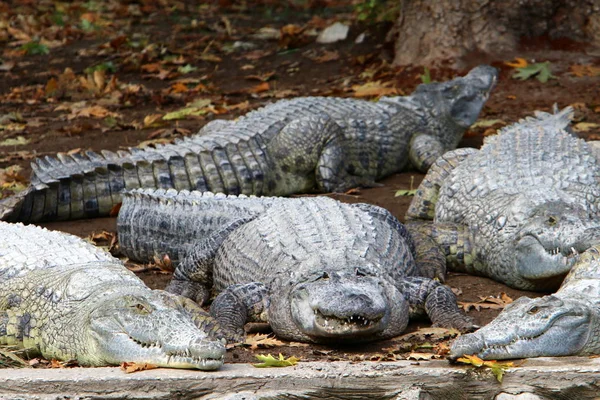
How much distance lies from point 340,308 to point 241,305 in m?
0.85

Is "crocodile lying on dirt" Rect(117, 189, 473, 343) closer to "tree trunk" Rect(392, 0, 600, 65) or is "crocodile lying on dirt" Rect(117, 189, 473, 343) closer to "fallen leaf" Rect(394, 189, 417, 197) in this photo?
"fallen leaf" Rect(394, 189, 417, 197)

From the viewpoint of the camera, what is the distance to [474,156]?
7.76 m

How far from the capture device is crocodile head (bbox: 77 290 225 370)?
4.44 metres

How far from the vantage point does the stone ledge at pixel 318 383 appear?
14.2ft

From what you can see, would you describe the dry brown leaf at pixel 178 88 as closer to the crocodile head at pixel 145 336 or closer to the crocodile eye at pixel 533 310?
the crocodile head at pixel 145 336

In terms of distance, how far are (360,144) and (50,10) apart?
9.96 m

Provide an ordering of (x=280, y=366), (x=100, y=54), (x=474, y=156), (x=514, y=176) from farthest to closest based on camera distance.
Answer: (x=100, y=54), (x=474, y=156), (x=514, y=176), (x=280, y=366)

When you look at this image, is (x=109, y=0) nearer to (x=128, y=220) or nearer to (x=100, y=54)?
(x=100, y=54)

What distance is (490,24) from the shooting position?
11719mm

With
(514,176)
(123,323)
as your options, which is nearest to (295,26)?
(514,176)

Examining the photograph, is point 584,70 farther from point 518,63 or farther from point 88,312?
point 88,312

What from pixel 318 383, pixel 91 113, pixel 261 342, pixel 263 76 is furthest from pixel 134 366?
pixel 263 76

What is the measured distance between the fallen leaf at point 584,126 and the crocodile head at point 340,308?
4.95 metres

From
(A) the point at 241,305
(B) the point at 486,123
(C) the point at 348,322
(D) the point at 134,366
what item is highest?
(D) the point at 134,366
